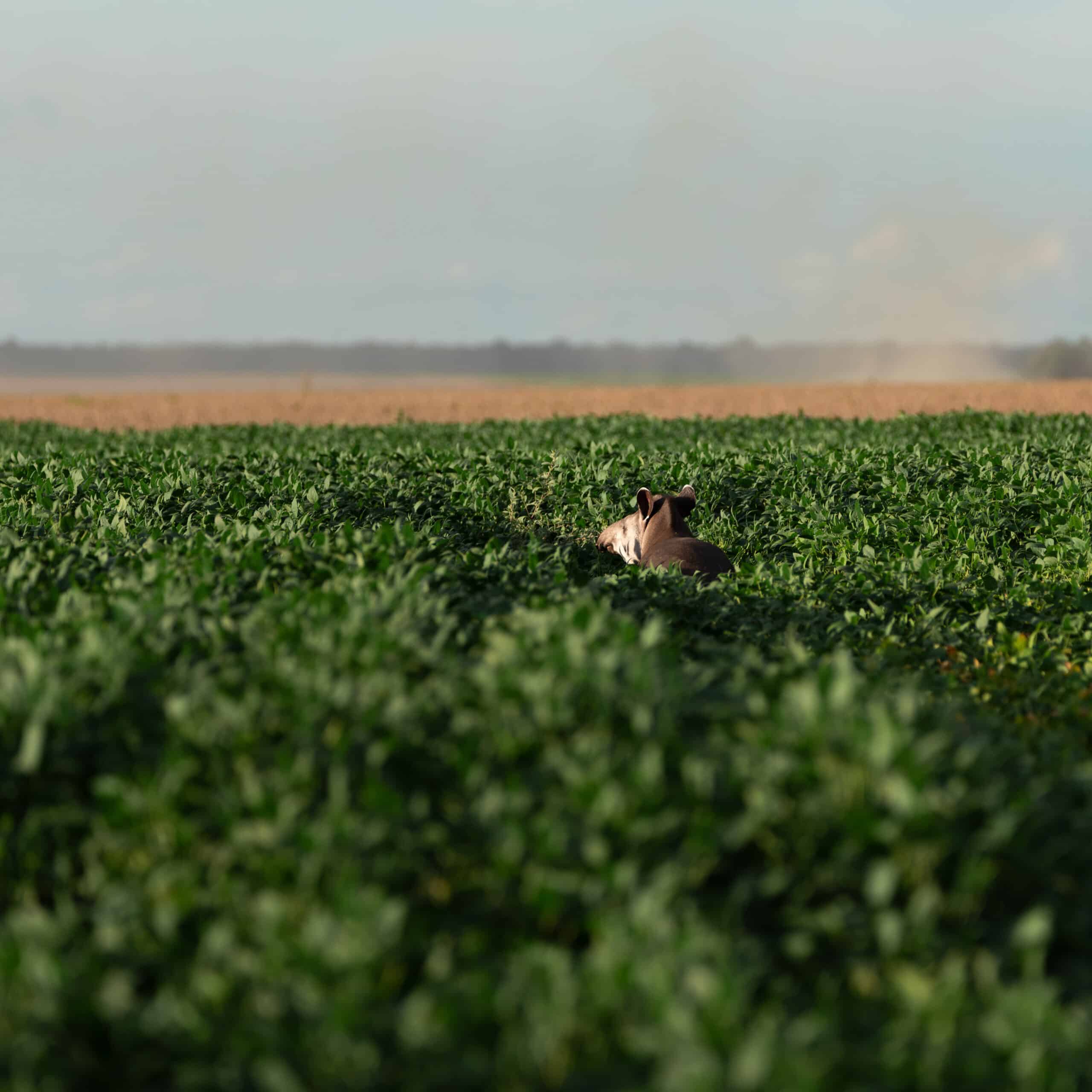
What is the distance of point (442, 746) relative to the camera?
389cm

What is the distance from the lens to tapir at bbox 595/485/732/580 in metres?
9.76

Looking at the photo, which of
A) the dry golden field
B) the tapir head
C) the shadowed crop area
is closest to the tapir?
the tapir head

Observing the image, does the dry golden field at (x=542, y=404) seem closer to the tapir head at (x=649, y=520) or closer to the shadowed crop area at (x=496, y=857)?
the tapir head at (x=649, y=520)

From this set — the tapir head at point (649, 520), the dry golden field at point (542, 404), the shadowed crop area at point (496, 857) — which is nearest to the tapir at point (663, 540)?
the tapir head at point (649, 520)

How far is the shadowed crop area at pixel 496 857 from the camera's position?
2.90m

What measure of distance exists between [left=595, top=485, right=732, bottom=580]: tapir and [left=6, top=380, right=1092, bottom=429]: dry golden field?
26.2 metres

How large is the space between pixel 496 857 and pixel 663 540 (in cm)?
690

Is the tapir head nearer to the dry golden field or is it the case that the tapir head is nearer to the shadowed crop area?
the shadowed crop area

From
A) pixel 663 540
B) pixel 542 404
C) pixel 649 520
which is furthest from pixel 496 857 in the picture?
pixel 542 404

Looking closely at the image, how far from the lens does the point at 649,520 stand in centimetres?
1039

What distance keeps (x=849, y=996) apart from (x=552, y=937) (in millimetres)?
921

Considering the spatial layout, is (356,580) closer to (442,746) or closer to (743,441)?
(442,746)

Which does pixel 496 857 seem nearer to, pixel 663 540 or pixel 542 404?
pixel 663 540

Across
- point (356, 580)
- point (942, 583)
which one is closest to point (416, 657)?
point (356, 580)
